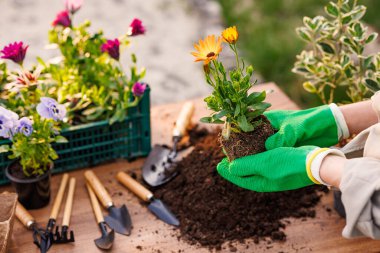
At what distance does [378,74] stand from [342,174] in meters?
0.54

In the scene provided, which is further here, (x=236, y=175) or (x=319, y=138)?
(x=319, y=138)

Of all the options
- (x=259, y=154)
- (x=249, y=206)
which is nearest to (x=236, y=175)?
(x=259, y=154)

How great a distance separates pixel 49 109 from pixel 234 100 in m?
0.54

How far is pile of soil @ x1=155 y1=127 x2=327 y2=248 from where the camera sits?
1.69 metres

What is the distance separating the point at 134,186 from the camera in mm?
1855

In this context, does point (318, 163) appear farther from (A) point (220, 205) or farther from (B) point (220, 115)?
(A) point (220, 205)

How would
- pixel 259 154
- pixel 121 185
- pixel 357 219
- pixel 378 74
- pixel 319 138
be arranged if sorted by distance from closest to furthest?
pixel 357 219 < pixel 259 154 < pixel 319 138 < pixel 378 74 < pixel 121 185

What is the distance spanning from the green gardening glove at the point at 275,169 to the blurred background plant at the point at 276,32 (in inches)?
61.6

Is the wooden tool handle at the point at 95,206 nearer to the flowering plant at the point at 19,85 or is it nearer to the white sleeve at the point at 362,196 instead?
the flowering plant at the point at 19,85

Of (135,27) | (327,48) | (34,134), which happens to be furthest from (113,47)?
(327,48)

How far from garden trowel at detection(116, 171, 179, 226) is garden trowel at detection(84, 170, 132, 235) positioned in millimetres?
70

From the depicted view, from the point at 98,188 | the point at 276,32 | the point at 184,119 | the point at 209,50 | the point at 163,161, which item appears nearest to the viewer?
the point at 209,50

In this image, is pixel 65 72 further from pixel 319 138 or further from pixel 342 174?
pixel 342 174

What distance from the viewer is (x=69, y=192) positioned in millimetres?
1833
